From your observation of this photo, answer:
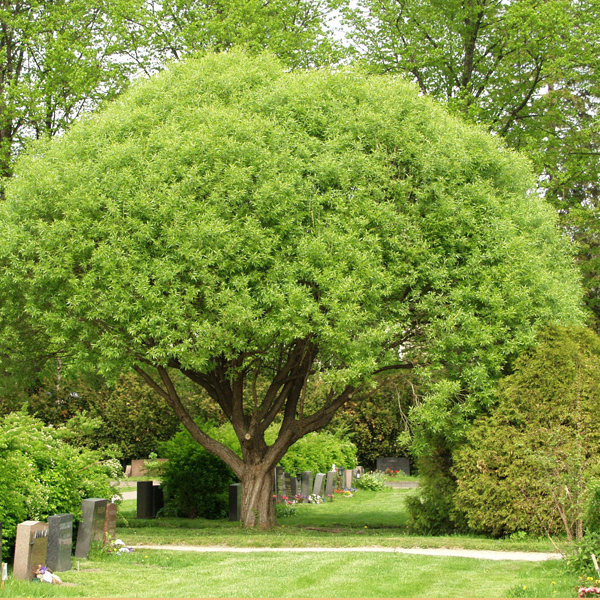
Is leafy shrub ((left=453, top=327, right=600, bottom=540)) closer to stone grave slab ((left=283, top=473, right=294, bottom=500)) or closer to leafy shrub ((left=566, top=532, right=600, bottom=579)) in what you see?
leafy shrub ((left=566, top=532, right=600, bottom=579))

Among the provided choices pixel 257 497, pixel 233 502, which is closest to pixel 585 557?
pixel 257 497

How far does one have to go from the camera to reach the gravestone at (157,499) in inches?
721

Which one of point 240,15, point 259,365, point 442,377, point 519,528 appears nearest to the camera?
point 519,528

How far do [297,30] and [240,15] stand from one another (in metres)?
2.55

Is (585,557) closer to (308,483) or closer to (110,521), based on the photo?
(110,521)

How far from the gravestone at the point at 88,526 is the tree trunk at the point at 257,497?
17.6 feet

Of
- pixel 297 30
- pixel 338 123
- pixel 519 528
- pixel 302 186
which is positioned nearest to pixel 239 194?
pixel 302 186

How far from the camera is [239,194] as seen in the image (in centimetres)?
1336

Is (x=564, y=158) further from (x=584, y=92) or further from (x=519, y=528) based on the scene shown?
(x=519, y=528)

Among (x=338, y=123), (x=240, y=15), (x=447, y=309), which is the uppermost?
(x=240, y=15)

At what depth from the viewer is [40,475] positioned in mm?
10367

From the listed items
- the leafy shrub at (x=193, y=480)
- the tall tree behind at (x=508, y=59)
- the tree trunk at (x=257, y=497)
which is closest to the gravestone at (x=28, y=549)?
the tree trunk at (x=257, y=497)

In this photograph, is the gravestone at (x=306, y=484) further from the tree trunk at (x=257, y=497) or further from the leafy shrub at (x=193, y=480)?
the tree trunk at (x=257, y=497)

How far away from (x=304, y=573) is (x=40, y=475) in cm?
395
